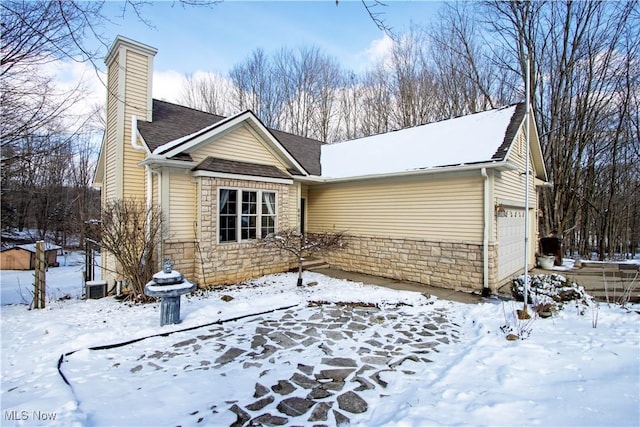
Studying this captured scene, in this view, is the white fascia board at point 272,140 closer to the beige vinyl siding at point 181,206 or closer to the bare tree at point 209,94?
the beige vinyl siding at point 181,206

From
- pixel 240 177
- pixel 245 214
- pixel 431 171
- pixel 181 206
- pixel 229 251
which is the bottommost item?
pixel 229 251

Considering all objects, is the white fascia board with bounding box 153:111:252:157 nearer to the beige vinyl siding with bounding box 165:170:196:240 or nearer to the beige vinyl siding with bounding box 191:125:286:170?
the beige vinyl siding with bounding box 191:125:286:170

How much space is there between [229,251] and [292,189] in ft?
10.5

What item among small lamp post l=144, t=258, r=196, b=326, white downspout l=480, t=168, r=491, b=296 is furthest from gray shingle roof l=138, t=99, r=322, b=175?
white downspout l=480, t=168, r=491, b=296

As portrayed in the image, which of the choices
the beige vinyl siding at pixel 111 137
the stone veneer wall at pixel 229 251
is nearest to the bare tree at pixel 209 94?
the beige vinyl siding at pixel 111 137

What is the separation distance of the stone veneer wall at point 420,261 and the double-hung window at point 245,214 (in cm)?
310

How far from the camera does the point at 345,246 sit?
11.0 metres

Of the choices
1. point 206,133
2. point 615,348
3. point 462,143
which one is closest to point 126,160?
point 206,133

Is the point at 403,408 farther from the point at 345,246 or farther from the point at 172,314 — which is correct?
the point at 345,246

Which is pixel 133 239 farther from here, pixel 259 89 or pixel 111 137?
pixel 259 89

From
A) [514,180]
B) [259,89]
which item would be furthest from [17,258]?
[514,180]

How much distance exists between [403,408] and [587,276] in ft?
35.7

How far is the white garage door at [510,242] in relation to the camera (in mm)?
8680

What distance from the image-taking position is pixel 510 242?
9617mm
